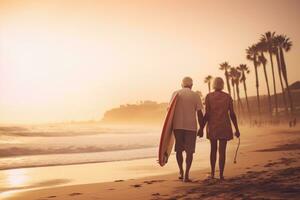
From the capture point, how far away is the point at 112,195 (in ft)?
23.9

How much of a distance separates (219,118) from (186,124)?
705 mm

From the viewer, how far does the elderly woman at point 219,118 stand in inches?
319

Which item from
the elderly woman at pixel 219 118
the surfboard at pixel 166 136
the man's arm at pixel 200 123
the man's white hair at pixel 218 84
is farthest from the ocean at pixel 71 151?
the man's white hair at pixel 218 84

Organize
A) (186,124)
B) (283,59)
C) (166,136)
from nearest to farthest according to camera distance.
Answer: (186,124) → (166,136) → (283,59)

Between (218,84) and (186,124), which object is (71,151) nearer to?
(186,124)

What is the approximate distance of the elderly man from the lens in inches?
329

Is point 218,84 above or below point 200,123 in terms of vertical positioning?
above

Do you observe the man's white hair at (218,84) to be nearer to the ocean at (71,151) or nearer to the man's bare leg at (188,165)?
the man's bare leg at (188,165)

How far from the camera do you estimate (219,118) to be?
8172 mm

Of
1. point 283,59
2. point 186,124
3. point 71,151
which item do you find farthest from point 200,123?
point 283,59


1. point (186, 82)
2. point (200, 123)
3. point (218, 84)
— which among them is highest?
point (186, 82)

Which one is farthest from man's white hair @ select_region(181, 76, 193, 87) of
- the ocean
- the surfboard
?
the ocean

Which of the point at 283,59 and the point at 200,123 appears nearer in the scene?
the point at 200,123

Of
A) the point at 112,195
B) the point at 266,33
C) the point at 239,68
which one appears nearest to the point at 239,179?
the point at 112,195
